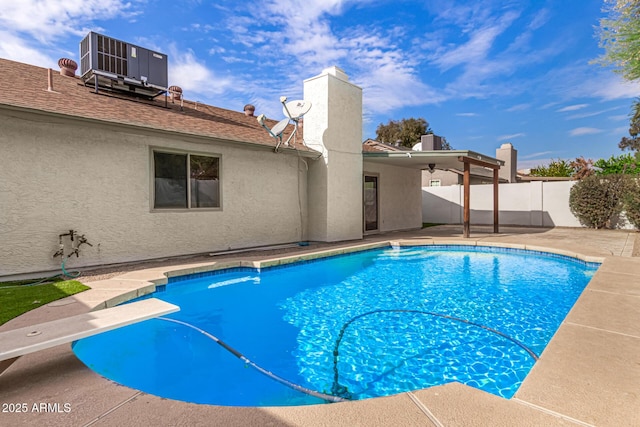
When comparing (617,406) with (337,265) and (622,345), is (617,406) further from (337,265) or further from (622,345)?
(337,265)

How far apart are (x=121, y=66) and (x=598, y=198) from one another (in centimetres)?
1823

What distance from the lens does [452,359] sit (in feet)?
11.4

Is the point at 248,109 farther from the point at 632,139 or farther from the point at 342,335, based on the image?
the point at 632,139

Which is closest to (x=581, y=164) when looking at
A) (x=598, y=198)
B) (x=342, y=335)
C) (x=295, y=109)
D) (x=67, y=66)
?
(x=598, y=198)

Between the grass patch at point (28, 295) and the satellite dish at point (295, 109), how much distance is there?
24.4 ft

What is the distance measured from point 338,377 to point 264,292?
10.3 ft

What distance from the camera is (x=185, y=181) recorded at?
26.9 feet

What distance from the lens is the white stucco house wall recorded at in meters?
5.96

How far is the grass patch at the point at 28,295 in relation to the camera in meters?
3.93

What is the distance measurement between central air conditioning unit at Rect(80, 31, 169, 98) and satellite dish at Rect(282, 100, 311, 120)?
3649 millimetres

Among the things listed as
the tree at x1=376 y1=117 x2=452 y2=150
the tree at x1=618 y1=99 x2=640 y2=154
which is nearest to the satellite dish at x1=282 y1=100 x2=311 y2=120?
the tree at x1=376 y1=117 x2=452 y2=150

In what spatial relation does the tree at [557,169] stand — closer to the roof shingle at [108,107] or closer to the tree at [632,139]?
the tree at [632,139]

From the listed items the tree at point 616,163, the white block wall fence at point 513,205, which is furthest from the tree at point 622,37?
the tree at point 616,163

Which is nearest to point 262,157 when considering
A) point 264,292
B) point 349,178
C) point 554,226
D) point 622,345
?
point 349,178
